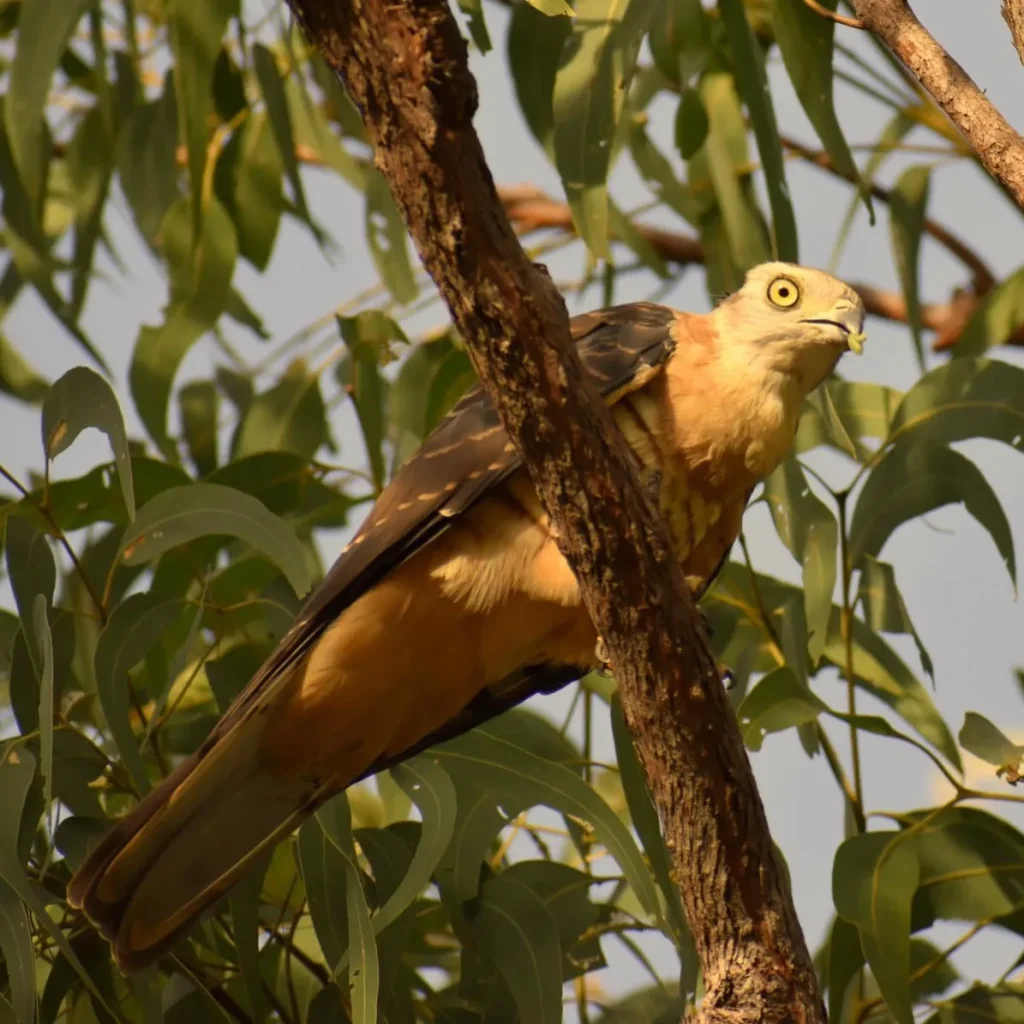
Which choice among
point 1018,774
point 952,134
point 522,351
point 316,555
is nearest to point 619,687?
point 522,351

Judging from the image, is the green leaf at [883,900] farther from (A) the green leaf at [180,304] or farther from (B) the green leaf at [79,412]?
(A) the green leaf at [180,304]

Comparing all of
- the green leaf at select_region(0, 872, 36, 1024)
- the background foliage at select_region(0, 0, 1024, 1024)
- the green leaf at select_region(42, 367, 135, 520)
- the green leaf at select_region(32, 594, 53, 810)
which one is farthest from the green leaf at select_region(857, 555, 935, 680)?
the green leaf at select_region(0, 872, 36, 1024)

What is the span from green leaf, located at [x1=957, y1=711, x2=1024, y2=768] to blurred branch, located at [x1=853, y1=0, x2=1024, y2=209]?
2.95 ft

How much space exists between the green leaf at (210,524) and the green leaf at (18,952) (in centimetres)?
58

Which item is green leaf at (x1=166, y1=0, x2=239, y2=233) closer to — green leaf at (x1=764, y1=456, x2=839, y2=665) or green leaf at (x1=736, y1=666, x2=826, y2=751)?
green leaf at (x1=764, y1=456, x2=839, y2=665)

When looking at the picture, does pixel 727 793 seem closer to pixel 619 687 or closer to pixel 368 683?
pixel 619 687

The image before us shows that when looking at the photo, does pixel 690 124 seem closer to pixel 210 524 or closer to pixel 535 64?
pixel 535 64

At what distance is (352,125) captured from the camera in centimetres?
415

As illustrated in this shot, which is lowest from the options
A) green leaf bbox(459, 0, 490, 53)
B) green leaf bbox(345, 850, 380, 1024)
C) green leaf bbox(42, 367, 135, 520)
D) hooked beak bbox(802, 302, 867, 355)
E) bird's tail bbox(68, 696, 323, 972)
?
green leaf bbox(345, 850, 380, 1024)

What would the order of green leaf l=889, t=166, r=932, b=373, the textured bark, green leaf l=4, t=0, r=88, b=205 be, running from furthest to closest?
green leaf l=889, t=166, r=932, b=373 < green leaf l=4, t=0, r=88, b=205 < the textured bark

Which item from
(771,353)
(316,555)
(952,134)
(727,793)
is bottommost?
(727,793)

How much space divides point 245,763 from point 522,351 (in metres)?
1.12

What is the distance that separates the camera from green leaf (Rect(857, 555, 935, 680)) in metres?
3.20

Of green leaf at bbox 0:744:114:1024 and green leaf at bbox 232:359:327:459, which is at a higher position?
green leaf at bbox 232:359:327:459
